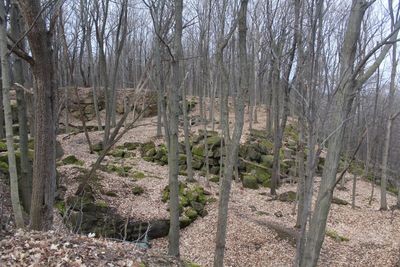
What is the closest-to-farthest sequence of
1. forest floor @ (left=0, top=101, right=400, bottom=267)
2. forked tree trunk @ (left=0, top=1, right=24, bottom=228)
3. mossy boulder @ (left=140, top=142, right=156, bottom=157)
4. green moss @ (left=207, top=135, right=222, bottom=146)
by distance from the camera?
forest floor @ (left=0, top=101, right=400, bottom=267), forked tree trunk @ (left=0, top=1, right=24, bottom=228), green moss @ (left=207, top=135, right=222, bottom=146), mossy boulder @ (left=140, top=142, right=156, bottom=157)

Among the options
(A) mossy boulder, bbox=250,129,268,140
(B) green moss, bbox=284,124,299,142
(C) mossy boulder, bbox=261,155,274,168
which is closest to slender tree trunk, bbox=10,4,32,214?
(C) mossy boulder, bbox=261,155,274,168

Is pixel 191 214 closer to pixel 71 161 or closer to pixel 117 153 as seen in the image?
pixel 71 161

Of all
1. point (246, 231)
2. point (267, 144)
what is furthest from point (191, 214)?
point (267, 144)

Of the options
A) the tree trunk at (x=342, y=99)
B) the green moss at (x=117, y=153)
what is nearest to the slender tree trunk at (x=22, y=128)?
the tree trunk at (x=342, y=99)

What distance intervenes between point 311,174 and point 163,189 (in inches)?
250

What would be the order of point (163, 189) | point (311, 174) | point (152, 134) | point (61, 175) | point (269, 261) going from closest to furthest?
point (311, 174)
point (269, 261)
point (61, 175)
point (163, 189)
point (152, 134)

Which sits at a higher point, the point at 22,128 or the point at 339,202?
the point at 22,128

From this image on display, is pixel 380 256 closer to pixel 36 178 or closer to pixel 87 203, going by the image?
pixel 87 203

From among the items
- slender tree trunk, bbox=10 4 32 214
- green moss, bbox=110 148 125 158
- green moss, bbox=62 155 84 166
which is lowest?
green moss, bbox=110 148 125 158

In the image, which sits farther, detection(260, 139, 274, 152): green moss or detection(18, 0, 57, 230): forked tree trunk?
detection(260, 139, 274, 152): green moss

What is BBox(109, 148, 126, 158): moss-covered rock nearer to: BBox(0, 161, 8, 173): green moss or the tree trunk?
BBox(0, 161, 8, 173): green moss

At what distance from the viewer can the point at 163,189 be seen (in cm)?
1050

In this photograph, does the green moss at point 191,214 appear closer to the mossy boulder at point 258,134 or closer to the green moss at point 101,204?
the green moss at point 101,204

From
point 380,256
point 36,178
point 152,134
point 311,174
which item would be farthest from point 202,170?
point 36,178
